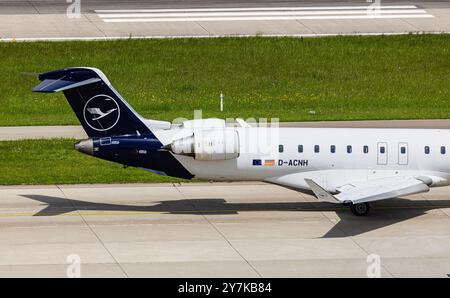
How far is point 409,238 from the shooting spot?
38.6 metres

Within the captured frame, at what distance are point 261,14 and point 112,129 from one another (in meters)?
32.4

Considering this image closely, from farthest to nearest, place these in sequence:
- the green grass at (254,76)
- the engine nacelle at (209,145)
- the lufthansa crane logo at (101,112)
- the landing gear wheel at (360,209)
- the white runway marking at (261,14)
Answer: the white runway marking at (261,14), the green grass at (254,76), the landing gear wheel at (360,209), the lufthansa crane logo at (101,112), the engine nacelle at (209,145)

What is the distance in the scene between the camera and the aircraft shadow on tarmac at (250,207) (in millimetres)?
41062

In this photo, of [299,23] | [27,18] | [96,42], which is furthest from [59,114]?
[299,23]

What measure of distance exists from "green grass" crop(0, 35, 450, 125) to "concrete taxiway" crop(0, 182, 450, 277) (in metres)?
14.3

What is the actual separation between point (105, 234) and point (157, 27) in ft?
104

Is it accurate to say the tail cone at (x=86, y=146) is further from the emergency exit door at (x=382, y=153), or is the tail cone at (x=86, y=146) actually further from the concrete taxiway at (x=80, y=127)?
the concrete taxiway at (x=80, y=127)

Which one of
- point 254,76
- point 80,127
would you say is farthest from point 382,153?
point 254,76

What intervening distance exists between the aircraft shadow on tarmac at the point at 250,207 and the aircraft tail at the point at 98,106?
299 cm

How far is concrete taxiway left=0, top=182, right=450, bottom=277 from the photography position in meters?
35.3

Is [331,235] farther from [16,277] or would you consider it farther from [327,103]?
[327,103]

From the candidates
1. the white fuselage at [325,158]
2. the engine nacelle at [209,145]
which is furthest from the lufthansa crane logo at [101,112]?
the engine nacelle at [209,145]

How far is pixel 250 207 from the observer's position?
42500 millimetres

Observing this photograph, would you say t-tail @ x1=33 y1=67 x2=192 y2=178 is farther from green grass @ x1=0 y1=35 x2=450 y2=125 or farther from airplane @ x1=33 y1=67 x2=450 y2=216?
green grass @ x1=0 y1=35 x2=450 y2=125
